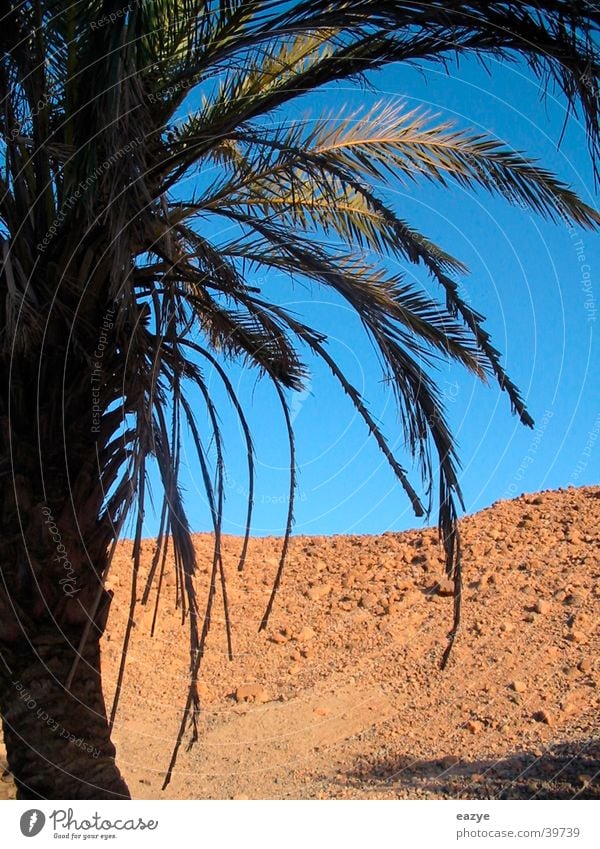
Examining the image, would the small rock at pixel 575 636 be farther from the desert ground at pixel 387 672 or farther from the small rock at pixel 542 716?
the small rock at pixel 542 716

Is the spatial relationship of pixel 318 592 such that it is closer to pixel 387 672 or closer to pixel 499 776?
pixel 387 672

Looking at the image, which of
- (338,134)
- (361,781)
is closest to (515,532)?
(361,781)

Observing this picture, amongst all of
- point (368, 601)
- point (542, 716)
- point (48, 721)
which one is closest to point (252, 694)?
point (368, 601)

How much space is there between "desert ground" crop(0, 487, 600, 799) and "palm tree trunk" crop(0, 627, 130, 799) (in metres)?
3.84

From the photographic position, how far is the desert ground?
966 cm

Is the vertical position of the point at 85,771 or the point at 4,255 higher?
the point at 4,255

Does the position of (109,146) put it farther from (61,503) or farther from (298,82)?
(61,503)

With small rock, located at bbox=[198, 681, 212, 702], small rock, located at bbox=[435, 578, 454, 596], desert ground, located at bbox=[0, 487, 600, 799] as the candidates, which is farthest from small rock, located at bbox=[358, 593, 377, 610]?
A: small rock, located at bbox=[198, 681, 212, 702]

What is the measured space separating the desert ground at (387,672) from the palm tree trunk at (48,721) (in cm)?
384

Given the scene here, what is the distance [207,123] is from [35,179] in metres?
1.01

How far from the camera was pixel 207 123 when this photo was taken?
16.9 feet

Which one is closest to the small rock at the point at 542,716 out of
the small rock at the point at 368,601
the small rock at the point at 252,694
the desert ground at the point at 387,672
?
the desert ground at the point at 387,672

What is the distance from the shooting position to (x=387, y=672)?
41.5 ft

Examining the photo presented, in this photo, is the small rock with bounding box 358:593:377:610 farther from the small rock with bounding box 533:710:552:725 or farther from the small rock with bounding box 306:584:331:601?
the small rock with bounding box 533:710:552:725
